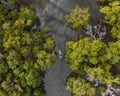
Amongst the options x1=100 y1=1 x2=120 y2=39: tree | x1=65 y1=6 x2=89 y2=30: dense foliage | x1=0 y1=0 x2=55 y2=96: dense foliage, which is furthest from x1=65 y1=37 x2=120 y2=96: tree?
x1=0 y1=0 x2=55 y2=96: dense foliage

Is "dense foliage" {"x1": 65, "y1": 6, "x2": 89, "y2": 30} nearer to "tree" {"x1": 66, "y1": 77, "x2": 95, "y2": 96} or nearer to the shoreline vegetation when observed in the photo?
the shoreline vegetation

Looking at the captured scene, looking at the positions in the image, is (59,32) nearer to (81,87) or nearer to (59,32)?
(59,32)

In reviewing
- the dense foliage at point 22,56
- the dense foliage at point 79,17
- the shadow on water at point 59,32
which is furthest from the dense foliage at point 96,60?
the shadow on water at point 59,32

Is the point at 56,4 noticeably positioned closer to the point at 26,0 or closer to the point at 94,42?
the point at 26,0

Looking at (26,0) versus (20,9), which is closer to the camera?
(20,9)

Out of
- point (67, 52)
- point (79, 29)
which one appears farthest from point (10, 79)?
point (79, 29)

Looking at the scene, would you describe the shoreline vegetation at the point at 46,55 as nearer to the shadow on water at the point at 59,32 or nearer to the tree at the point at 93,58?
the tree at the point at 93,58
